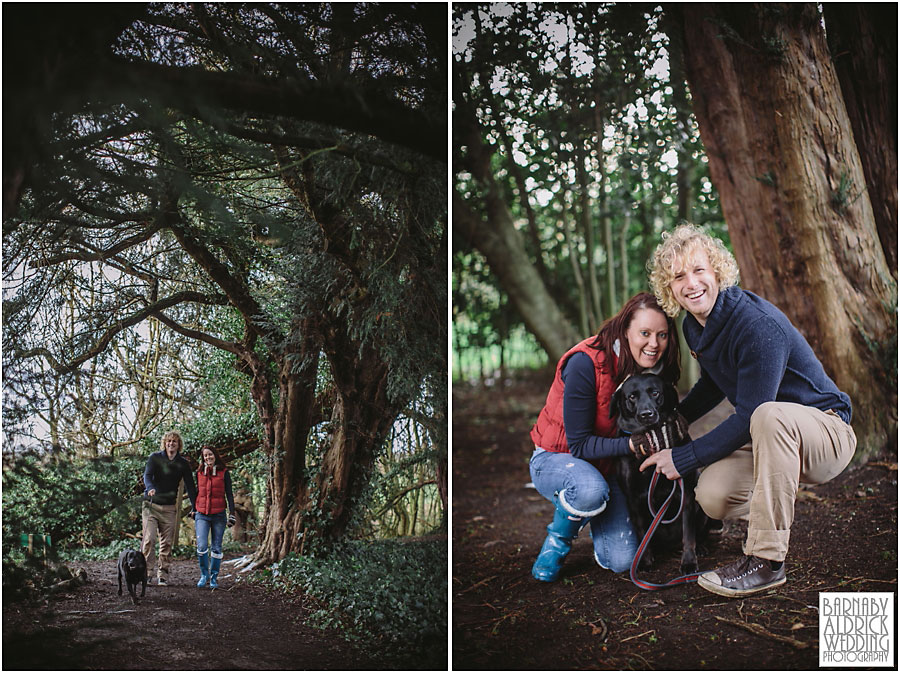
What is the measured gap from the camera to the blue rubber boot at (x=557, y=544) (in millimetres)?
2412

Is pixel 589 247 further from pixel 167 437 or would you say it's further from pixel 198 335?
pixel 167 437

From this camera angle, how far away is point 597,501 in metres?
2.34

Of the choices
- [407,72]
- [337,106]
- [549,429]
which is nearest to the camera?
[337,106]

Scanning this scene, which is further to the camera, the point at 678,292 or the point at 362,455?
the point at 362,455

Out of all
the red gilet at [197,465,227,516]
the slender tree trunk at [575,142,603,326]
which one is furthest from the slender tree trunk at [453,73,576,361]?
the red gilet at [197,465,227,516]

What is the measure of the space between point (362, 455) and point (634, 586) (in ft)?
3.68

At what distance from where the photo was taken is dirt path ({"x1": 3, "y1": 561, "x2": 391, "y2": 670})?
2164 millimetres

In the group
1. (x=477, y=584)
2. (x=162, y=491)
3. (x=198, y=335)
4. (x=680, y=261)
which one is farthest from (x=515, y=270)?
(x=162, y=491)

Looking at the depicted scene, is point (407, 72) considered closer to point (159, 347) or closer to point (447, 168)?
point (447, 168)

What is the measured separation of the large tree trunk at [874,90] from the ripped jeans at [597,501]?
2.28m

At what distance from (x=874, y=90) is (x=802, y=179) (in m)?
0.78

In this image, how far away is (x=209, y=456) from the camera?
7.46ft

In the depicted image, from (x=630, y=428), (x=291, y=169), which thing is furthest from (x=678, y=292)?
(x=291, y=169)

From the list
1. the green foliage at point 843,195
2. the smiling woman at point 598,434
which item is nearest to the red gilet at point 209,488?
the smiling woman at point 598,434
